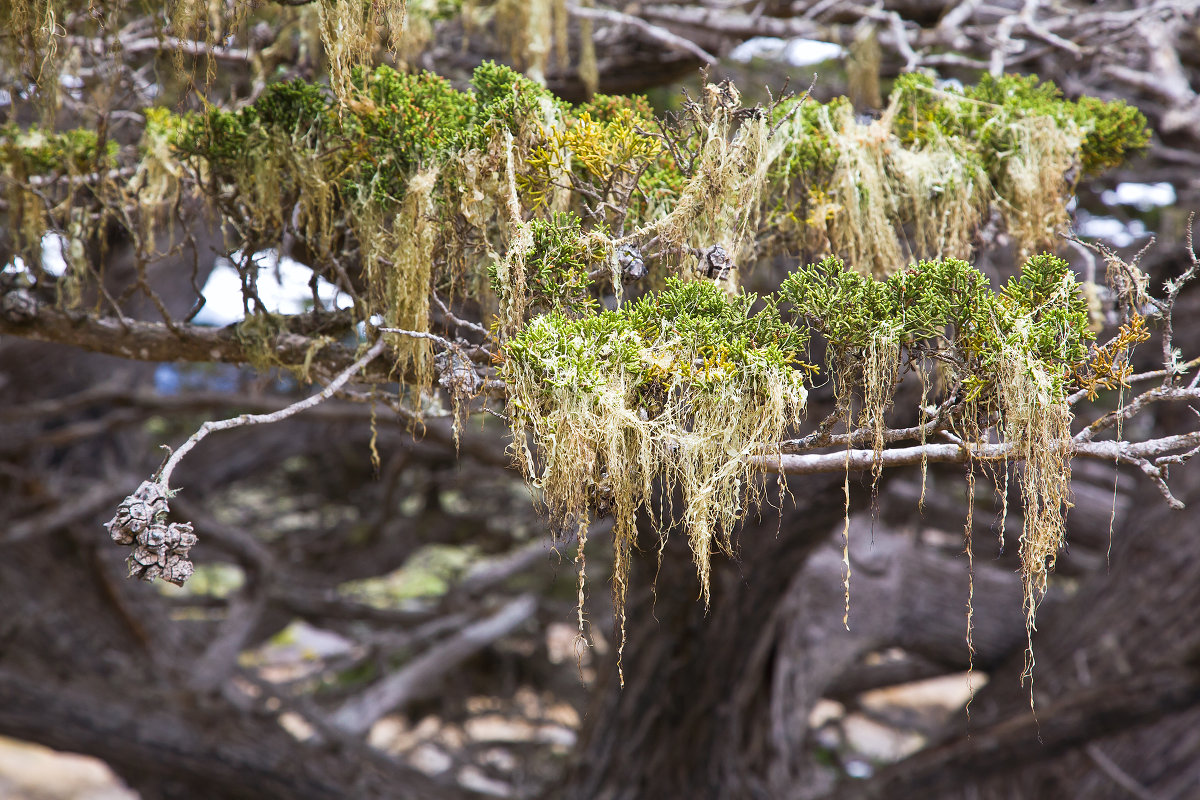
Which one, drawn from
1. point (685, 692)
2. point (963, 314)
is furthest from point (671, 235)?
point (685, 692)

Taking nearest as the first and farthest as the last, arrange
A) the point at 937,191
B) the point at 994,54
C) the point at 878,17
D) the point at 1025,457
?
the point at 1025,457 → the point at 937,191 → the point at 994,54 → the point at 878,17

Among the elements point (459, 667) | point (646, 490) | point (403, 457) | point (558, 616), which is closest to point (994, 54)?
point (646, 490)

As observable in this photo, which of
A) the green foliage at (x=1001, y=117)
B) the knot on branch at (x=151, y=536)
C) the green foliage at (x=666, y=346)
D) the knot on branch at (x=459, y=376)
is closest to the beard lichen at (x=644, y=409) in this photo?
the green foliage at (x=666, y=346)

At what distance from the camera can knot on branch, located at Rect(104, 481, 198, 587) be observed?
119cm

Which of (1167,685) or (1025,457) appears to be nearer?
(1025,457)

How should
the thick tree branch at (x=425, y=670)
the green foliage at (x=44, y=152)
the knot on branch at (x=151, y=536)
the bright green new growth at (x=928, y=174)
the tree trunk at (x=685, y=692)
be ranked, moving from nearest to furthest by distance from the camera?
1. the knot on branch at (x=151, y=536)
2. the bright green new growth at (x=928, y=174)
3. the green foliage at (x=44, y=152)
4. the tree trunk at (x=685, y=692)
5. the thick tree branch at (x=425, y=670)

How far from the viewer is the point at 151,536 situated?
1.19 m

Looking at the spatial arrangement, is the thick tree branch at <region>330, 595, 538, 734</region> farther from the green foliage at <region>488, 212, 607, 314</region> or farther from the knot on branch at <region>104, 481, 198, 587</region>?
the green foliage at <region>488, 212, 607, 314</region>

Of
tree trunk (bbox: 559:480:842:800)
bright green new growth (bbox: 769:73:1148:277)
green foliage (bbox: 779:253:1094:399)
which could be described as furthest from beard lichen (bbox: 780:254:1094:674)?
tree trunk (bbox: 559:480:842:800)

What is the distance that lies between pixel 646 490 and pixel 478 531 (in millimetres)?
4624

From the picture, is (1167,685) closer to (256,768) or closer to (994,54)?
(994,54)

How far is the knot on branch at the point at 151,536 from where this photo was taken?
119 centimetres

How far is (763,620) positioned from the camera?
3246 mm

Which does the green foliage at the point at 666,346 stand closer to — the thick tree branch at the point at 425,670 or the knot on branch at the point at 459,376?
the knot on branch at the point at 459,376
